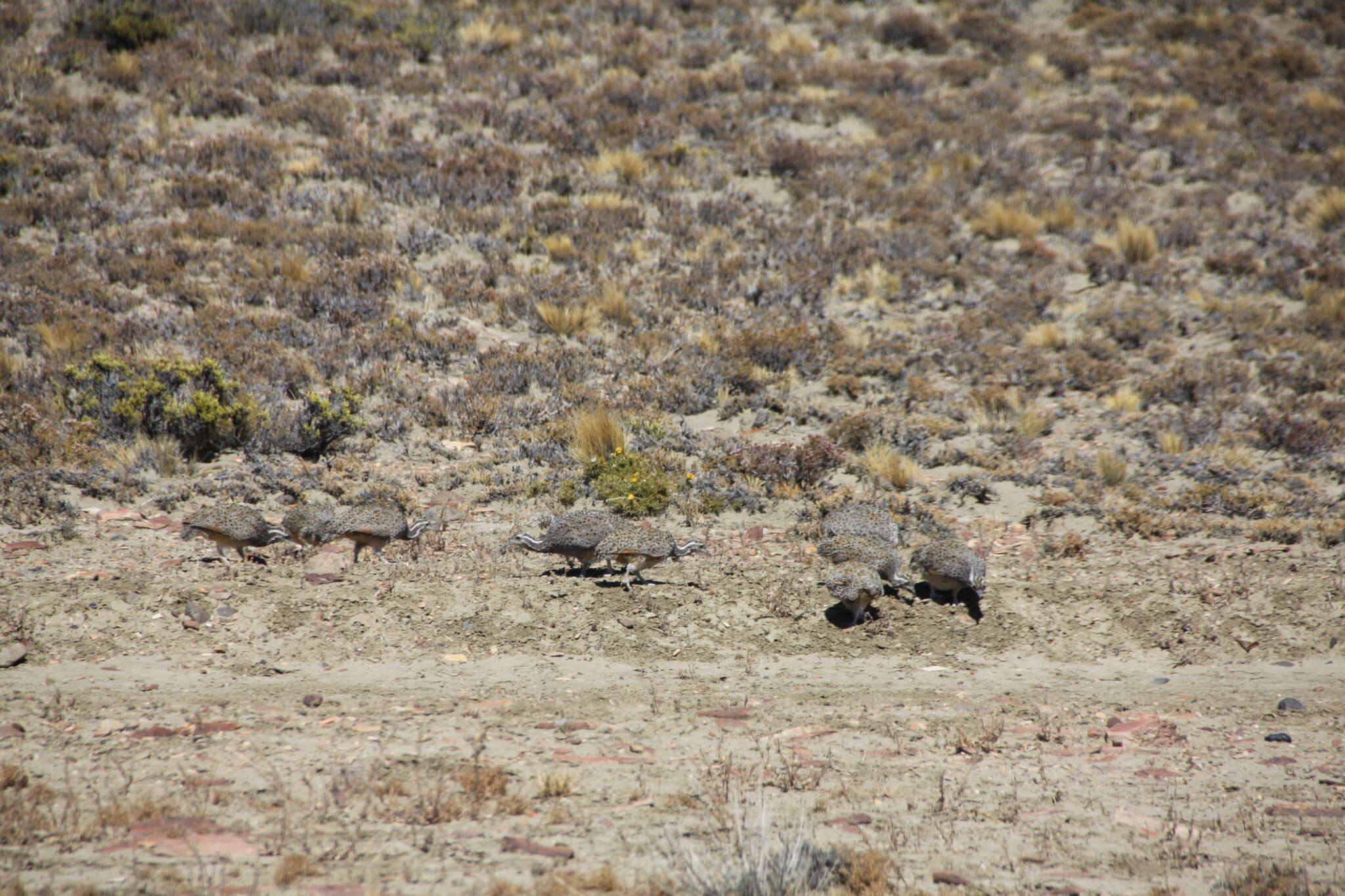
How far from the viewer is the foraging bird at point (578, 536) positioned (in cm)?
899

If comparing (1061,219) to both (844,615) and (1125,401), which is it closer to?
(1125,401)

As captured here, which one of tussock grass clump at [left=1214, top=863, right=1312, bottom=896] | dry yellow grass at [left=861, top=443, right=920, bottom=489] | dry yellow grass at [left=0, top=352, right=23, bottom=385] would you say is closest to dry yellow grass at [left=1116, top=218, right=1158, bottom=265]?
dry yellow grass at [left=861, top=443, right=920, bottom=489]

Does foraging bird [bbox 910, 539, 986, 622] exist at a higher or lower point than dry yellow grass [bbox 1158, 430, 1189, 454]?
higher

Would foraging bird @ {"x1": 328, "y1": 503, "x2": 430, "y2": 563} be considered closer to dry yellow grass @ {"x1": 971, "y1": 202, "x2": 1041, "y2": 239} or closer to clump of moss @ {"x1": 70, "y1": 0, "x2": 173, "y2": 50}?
dry yellow grass @ {"x1": 971, "y1": 202, "x2": 1041, "y2": 239}

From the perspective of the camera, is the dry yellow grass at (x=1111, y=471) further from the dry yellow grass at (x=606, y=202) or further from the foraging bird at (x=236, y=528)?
the dry yellow grass at (x=606, y=202)

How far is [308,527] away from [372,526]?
77cm

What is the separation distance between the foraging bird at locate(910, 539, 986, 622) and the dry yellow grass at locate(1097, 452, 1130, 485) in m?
4.51

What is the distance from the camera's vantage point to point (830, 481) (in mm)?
12539

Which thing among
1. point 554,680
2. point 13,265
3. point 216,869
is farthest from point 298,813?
point 13,265

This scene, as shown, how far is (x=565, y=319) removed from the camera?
15.9 m

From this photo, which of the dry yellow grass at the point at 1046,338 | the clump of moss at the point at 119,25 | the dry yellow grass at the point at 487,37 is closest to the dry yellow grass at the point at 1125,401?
the dry yellow grass at the point at 1046,338

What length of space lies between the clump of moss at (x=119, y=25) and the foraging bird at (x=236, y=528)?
1871 centimetres

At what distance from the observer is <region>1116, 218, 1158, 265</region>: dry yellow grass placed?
1908 centimetres

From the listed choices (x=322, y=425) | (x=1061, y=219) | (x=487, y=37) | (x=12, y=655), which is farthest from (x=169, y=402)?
(x=1061, y=219)
